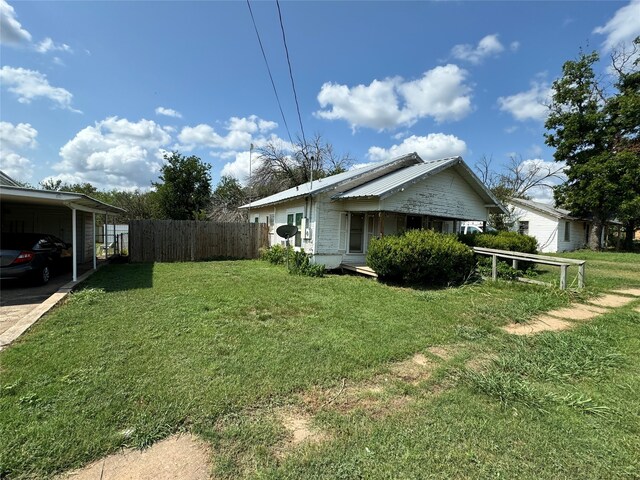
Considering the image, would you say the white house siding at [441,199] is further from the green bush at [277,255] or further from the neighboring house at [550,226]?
the neighboring house at [550,226]

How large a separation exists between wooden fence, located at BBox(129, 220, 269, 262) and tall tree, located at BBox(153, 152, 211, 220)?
1326 centimetres

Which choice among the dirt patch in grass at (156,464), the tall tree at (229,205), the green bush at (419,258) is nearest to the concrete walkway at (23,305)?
the dirt patch in grass at (156,464)

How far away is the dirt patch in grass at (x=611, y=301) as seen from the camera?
25.2 feet

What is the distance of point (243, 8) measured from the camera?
23.6 ft

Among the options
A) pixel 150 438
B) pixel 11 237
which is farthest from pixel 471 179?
pixel 11 237

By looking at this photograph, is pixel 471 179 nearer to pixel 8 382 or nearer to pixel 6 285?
pixel 8 382

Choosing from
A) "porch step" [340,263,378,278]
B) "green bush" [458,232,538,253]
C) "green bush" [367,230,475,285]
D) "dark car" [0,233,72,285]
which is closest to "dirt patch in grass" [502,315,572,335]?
"green bush" [367,230,475,285]

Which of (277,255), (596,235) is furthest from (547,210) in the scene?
(277,255)

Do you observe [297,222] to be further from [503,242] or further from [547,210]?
[547,210]

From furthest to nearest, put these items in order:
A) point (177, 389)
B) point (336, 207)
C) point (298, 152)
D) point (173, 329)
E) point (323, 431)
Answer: point (298, 152)
point (336, 207)
point (173, 329)
point (177, 389)
point (323, 431)

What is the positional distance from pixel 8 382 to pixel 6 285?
7153 mm

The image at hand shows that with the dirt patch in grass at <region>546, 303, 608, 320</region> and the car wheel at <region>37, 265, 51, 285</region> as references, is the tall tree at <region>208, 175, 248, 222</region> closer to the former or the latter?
the car wheel at <region>37, 265, 51, 285</region>

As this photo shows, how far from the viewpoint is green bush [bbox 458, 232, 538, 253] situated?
11469 millimetres

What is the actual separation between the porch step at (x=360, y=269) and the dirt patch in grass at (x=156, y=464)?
333 inches
